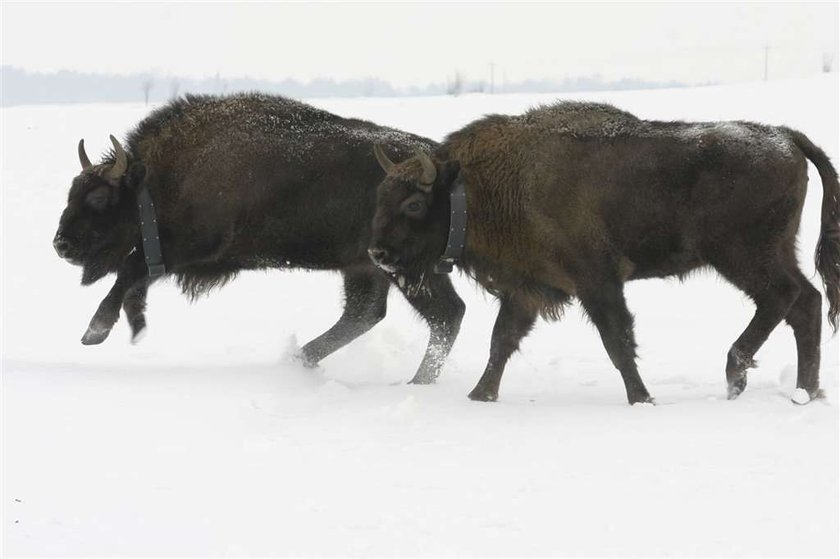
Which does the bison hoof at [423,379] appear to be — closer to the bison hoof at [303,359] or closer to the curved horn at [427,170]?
the bison hoof at [303,359]

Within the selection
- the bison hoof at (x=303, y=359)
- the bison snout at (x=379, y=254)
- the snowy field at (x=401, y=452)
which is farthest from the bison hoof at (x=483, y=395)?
the bison hoof at (x=303, y=359)

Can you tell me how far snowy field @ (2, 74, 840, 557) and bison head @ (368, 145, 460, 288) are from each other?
2.77ft

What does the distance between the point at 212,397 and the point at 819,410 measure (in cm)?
330

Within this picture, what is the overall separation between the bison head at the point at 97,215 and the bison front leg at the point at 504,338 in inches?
110

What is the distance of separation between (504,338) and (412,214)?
38.9 inches

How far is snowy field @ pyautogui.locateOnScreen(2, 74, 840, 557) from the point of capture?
14.5 feet

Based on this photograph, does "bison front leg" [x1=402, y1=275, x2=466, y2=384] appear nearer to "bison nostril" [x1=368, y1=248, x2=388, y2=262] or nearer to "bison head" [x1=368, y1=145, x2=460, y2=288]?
"bison head" [x1=368, y1=145, x2=460, y2=288]

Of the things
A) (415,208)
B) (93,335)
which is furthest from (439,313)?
(93,335)

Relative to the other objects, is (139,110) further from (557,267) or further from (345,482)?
(345,482)

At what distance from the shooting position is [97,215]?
8438 mm

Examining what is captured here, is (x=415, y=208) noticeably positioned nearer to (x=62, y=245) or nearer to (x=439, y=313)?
(x=439, y=313)

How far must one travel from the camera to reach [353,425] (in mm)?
6219

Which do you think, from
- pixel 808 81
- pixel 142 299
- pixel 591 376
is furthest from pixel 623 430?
pixel 808 81

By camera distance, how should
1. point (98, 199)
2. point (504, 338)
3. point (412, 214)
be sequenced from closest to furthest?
1. point (412, 214)
2. point (504, 338)
3. point (98, 199)
